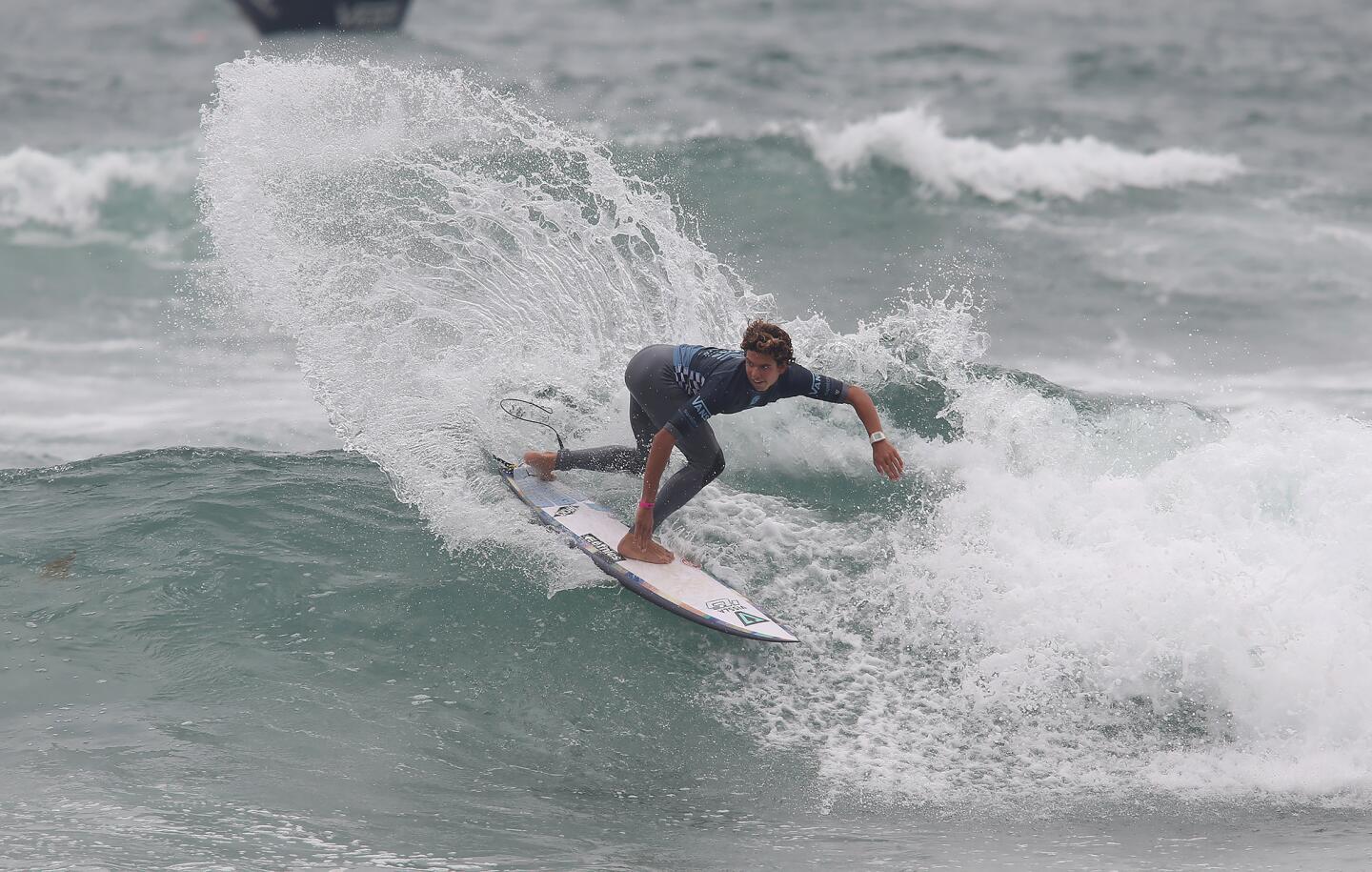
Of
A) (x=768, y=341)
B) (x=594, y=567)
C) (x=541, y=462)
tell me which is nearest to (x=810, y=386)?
(x=768, y=341)

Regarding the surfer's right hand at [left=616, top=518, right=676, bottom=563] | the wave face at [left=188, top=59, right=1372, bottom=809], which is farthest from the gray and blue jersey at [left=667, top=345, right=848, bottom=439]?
the wave face at [left=188, top=59, right=1372, bottom=809]

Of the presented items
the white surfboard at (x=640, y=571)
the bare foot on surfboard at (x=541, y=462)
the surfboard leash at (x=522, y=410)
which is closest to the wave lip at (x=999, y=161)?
the surfboard leash at (x=522, y=410)

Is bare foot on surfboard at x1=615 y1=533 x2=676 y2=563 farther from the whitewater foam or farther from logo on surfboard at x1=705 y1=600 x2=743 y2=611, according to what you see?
the whitewater foam

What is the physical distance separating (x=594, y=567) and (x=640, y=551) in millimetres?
412

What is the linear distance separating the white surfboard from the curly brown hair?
4.70 ft

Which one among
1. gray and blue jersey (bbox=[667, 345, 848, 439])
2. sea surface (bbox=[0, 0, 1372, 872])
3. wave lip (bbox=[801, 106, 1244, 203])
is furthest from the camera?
wave lip (bbox=[801, 106, 1244, 203])

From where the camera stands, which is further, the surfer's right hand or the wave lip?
the wave lip

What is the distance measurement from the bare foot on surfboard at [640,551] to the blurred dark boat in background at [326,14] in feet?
93.9

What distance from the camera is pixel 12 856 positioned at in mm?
4953

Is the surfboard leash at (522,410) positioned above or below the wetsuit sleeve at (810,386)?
below

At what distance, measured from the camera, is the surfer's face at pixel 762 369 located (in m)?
6.27

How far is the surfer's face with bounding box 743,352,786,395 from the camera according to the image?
6.27 metres

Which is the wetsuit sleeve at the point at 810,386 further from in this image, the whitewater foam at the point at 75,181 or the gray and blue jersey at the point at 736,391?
the whitewater foam at the point at 75,181

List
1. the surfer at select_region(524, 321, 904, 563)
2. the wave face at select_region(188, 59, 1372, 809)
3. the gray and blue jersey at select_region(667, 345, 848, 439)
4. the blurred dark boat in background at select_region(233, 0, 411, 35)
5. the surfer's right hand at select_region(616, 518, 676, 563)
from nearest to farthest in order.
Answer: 1. the wave face at select_region(188, 59, 1372, 809)
2. the surfer at select_region(524, 321, 904, 563)
3. the gray and blue jersey at select_region(667, 345, 848, 439)
4. the surfer's right hand at select_region(616, 518, 676, 563)
5. the blurred dark boat in background at select_region(233, 0, 411, 35)
